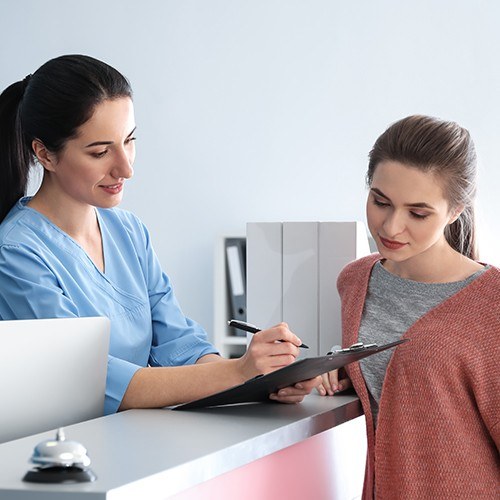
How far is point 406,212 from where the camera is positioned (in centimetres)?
169

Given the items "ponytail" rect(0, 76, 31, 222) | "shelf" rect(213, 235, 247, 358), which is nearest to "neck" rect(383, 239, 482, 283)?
"ponytail" rect(0, 76, 31, 222)

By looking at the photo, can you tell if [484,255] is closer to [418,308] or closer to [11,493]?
[418,308]

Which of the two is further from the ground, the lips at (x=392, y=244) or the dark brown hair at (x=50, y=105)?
the dark brown hair at (x=50, y=105)

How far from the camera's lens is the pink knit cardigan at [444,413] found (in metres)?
1.57

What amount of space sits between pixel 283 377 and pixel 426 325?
33 cm

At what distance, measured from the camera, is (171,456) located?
1122mm

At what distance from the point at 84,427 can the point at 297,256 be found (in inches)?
34.5

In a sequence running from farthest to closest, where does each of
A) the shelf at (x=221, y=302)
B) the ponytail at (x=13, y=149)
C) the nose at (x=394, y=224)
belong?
the shelf at (x=221, y=302), the ponytail at (x=13, y=149), the nose at (x=394, y=224)

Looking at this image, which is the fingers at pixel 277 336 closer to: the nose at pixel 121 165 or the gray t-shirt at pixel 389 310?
the gray t-shirt at pixel 389 310

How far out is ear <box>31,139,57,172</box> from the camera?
189cm

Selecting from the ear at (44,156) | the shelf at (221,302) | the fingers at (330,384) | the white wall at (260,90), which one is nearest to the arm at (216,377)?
the fingers at (330,384)

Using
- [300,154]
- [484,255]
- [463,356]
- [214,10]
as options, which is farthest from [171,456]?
[214,10]

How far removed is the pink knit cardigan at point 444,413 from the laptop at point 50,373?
48 cm

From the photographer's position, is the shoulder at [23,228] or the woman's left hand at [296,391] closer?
the woman's left hand at [296,391]
